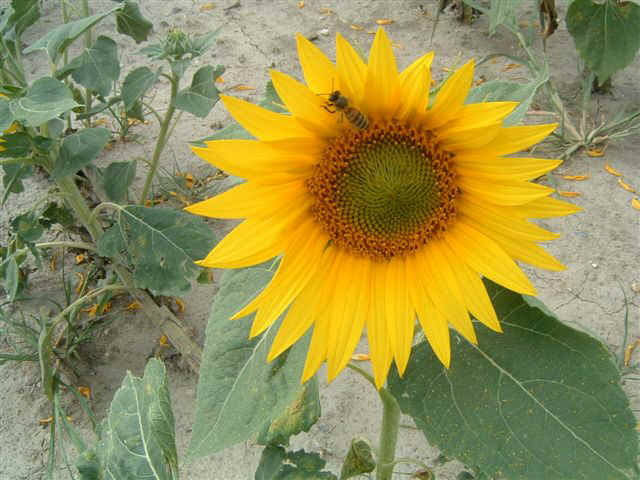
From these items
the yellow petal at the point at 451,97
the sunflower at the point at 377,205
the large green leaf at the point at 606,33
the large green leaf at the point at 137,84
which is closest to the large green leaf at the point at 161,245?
the large green leaf at the point at 137,84

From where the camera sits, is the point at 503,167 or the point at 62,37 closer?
the point at 503,167

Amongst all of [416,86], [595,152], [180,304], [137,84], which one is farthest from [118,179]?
[595,152]

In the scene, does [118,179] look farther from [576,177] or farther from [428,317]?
[576,177]

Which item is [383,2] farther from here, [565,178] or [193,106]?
[193,106]

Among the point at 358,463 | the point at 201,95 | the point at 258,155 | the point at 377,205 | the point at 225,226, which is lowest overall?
the point at 225,226

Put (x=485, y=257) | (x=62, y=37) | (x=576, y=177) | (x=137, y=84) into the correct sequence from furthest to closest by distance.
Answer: (x=576, y=177) < (x=137, y=84) < (x=62, y=37) < (x=485, y=257)

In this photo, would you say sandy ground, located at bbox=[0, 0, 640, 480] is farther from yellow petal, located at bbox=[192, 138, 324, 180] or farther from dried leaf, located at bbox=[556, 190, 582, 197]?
yellow petal, located at bbox=[192, 138, 324, 180]

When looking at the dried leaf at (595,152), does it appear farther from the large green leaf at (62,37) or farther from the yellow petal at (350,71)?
the yellow petal at (350,71)
